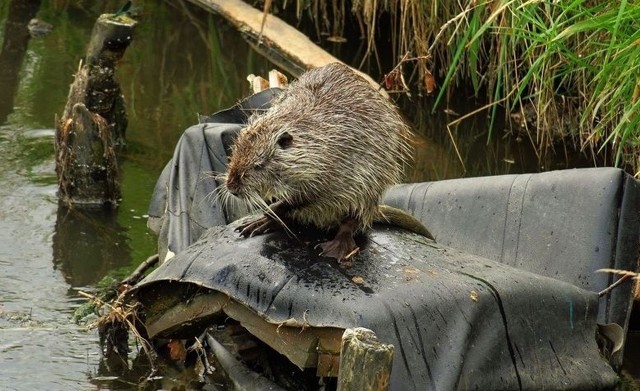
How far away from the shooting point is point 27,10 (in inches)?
388

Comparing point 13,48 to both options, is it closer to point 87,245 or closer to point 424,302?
point 87,245

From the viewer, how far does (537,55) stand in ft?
22.4

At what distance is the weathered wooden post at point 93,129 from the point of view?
633cm

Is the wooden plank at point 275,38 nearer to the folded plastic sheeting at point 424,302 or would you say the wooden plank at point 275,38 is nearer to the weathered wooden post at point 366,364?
the folded plastic sheeting at point 424,302

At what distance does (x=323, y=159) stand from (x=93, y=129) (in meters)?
2.62

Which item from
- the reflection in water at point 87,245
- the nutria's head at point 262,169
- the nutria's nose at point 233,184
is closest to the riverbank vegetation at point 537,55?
the nutria's head at point 262,169

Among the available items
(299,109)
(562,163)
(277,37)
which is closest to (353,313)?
(299,109)

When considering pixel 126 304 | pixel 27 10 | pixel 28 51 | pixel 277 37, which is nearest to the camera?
pixel 126 304

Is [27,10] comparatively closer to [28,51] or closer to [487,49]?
[28,51]

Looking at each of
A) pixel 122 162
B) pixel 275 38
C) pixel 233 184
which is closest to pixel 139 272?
pixel 233 184

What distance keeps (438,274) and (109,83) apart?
10.8ft

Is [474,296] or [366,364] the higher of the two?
[366,364]

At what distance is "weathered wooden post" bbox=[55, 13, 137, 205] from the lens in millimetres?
6332

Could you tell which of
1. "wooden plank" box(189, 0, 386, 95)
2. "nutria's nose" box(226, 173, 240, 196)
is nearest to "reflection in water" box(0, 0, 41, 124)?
"wooden plank" box(189, 0, 386, 95)
